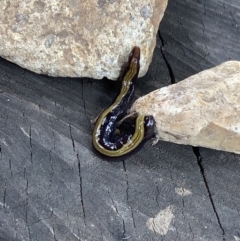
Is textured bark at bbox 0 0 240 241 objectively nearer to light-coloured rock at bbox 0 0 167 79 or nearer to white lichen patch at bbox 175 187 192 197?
white lichen patch at bbox 175 187 192 197

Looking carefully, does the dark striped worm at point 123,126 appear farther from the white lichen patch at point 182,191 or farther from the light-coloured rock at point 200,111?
the white lichen patch at point 182,191

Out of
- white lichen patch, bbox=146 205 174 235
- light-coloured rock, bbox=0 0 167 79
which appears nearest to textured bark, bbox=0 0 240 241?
white lichen patch, bbox=146 205 174 235

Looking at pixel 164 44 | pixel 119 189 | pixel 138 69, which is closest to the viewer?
pixel 119 189

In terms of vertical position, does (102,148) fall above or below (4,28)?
below

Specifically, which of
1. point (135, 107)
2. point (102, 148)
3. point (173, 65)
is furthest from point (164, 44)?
point (102, 148)

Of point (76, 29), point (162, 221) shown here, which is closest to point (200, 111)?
point (162, 221)

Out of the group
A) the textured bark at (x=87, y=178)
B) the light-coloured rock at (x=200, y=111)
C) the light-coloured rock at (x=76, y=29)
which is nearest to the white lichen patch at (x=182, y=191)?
the textured bark at (x=87, y=178)

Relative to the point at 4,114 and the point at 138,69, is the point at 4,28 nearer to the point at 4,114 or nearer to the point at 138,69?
the point at 4,114
